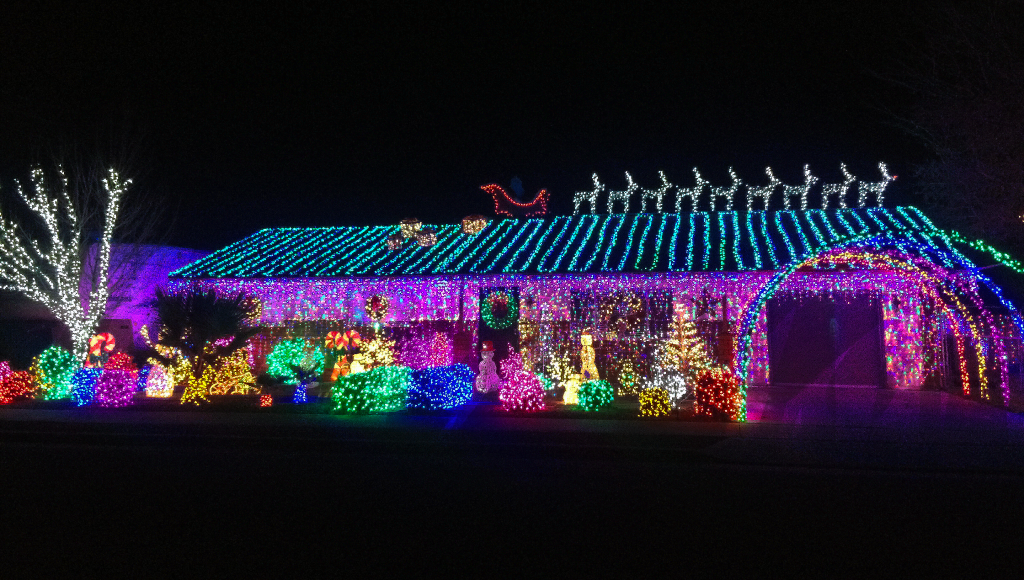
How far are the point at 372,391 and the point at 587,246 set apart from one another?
746 centimetres

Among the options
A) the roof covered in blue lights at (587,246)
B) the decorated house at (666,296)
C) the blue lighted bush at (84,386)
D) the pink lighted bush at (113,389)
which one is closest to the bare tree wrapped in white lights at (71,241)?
the roof covered in blue lights at (587,246)

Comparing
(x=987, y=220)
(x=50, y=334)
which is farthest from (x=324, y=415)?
(x=50, y=334)

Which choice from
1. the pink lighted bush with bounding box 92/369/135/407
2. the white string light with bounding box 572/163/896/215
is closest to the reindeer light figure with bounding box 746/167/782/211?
the white string light with bounding box 572/163/896/215

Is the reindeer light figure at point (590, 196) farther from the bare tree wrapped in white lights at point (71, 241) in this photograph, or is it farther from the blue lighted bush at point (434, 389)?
the bare tree wrapped in white lights at point (71, 241)

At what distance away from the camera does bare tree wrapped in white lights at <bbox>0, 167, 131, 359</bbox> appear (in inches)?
755

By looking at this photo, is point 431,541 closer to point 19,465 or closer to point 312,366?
point 19,465

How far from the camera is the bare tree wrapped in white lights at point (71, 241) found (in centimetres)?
1917

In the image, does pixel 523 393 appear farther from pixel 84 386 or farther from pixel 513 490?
pixel 84 386

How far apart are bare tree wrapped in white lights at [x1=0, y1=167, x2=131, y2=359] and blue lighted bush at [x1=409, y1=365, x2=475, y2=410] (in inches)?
403

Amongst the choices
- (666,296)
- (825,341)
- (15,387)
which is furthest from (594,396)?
(15,387)

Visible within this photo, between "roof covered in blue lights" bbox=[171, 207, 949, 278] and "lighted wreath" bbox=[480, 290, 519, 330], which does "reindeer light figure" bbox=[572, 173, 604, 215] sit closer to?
"roof covered in blue lights" bbox=[171, 207, 949, 278]

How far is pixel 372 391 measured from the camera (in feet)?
44.8

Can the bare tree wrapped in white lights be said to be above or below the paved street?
above

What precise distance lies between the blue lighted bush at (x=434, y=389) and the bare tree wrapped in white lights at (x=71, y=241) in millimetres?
10248
